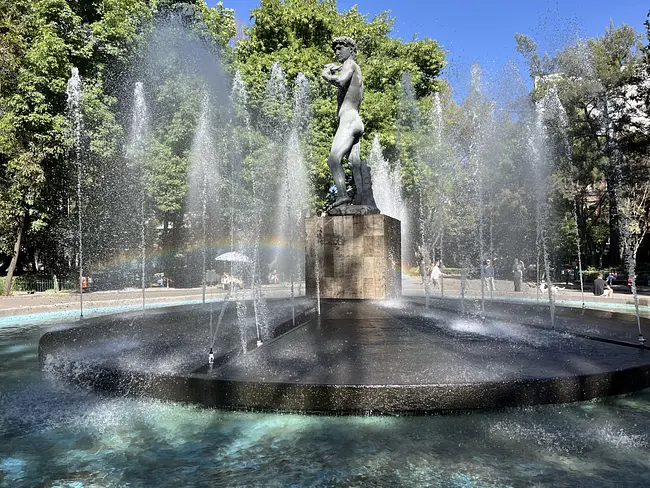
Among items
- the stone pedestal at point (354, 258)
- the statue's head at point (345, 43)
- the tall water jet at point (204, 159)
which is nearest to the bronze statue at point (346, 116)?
the statue's head at point (345, 43)

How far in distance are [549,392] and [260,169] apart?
A: 21.5m

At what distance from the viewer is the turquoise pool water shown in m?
3.10

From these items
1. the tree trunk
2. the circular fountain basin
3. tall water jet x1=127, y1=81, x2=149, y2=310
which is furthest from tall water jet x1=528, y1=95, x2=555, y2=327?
the circular fountain basin

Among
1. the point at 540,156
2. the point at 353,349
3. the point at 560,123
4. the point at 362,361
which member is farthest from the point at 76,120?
the point at 540,156

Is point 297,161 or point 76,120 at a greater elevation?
point 76,120

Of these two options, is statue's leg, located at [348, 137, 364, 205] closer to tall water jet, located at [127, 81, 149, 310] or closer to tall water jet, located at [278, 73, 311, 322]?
tall water jet, located at [278, 73, 311, 322]

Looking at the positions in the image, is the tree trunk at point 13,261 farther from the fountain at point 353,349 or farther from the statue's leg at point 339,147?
the statue's leg at point 339,147

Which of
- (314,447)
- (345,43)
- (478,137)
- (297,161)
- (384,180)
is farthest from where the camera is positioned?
(478,137)

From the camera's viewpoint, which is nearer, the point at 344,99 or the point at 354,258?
the point at 354,258

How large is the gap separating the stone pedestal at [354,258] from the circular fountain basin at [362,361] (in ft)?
2.57

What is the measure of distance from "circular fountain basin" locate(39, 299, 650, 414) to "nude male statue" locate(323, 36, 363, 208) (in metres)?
2.59

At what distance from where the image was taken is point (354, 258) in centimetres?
851

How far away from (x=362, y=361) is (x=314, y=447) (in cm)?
145

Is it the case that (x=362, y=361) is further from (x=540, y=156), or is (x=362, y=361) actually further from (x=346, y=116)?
(x=540, y=156)
